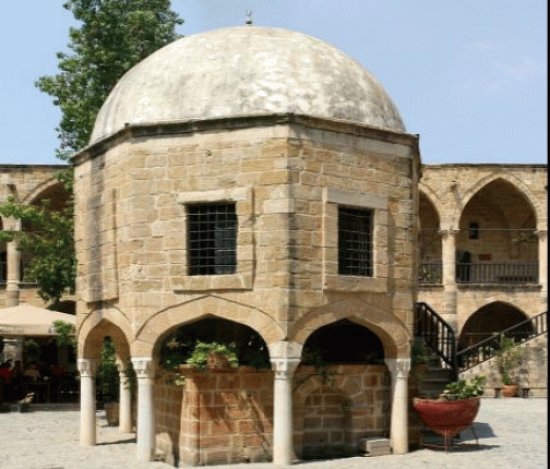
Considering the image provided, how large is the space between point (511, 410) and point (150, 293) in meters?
10.4

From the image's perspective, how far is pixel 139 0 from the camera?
21.2 metres

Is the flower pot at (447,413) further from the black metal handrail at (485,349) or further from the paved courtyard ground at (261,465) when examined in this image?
the black metal handrail at (485,349)

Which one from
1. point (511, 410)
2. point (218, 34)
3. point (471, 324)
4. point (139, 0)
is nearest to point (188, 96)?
point (218, 34)

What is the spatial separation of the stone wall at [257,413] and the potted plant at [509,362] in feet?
37.7

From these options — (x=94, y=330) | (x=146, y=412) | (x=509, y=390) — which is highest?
(x=94, y=330)

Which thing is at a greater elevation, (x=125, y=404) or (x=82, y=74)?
(x=82, y=74)

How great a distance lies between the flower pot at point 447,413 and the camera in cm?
1286

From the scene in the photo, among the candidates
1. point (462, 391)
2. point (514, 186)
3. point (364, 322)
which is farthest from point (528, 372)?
point (364, 322)

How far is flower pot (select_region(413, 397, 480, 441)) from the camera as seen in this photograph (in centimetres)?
1286

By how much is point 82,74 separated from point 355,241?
10.3 m

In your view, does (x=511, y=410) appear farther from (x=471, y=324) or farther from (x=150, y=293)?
(x=471, y=324)

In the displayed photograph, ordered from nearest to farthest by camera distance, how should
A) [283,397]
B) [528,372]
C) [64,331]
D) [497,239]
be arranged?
1. [283,397]
2. [64,331]
3. [528,372]
4. [497,239]

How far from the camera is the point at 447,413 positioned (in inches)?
508

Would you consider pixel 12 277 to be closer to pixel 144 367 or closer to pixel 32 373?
pixel 32 373
